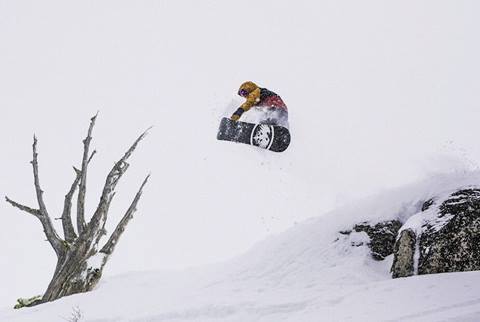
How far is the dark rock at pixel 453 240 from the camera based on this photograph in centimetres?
503

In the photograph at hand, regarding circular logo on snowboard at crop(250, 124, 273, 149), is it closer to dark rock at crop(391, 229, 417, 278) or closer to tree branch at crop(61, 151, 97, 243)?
tree branch at crop(61, 151, 97, 243)

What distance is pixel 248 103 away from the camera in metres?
11.6

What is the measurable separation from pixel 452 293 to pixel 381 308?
2.23 ft

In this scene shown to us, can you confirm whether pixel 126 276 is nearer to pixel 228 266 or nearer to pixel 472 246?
pixel 228 266

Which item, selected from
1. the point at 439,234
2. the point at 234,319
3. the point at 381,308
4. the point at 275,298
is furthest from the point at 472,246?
the point at 234,319

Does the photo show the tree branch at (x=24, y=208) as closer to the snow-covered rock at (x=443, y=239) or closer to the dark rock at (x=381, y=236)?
the dark rock at (x=381, y=236)

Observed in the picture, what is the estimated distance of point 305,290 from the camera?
5.64 metres

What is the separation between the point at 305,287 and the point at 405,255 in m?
1.42

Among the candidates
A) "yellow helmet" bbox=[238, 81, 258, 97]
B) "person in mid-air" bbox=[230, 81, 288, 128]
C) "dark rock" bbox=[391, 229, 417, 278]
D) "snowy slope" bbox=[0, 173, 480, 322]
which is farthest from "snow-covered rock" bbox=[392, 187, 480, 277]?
"yellow helmet" bbox=[238, 81, 258, 97]

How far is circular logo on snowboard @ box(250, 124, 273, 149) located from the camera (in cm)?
1120

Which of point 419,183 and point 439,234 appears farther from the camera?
point 419,183

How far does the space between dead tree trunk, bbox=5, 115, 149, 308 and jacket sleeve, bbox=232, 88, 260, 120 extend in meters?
3.24

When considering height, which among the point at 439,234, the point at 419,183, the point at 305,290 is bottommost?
the point at 305,290

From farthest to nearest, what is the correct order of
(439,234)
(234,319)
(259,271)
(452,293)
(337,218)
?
(337,218), (259,271), (439,234), (234,319), (452,293)
